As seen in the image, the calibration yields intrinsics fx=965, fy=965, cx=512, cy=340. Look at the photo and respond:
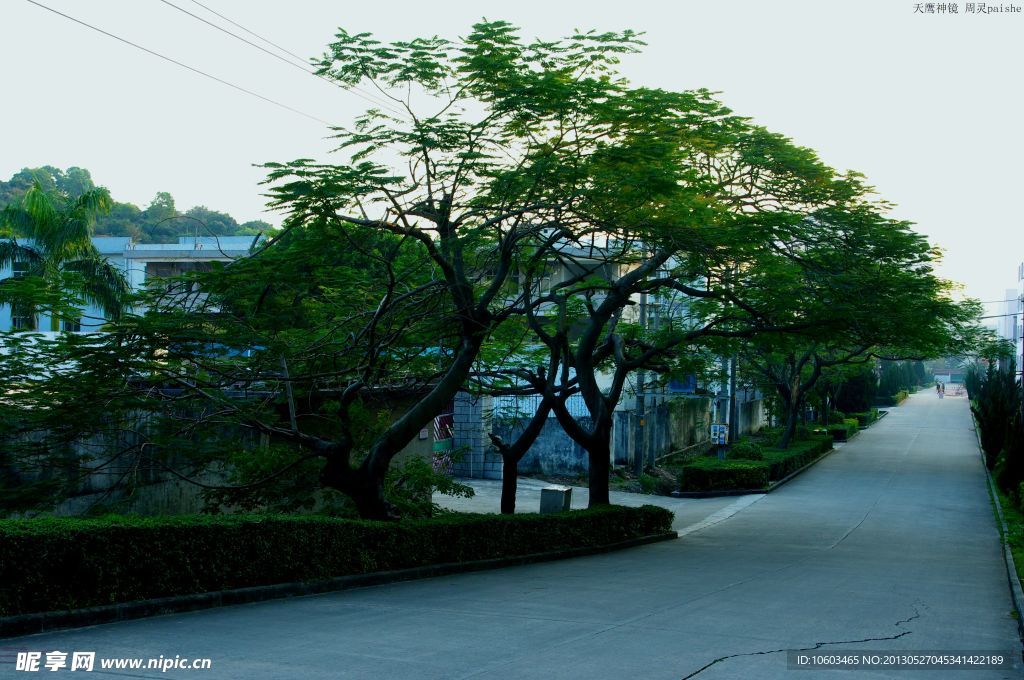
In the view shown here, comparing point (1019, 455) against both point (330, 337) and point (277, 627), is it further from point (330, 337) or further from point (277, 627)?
point (277, 627)

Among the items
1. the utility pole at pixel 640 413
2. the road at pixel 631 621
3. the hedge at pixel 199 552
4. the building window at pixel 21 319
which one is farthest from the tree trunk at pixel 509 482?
the utility pole at pixel 640 413

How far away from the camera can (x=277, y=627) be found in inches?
378

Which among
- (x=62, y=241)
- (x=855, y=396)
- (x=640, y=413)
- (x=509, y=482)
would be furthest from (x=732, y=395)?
(x=855, y=396)

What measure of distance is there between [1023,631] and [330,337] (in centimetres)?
980

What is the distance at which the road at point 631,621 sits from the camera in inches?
316

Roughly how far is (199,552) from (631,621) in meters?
4.87

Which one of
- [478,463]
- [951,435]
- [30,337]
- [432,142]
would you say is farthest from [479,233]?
[951,435]

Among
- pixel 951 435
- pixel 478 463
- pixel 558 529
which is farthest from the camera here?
pixel 951 435

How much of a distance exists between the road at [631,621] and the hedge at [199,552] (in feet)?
1.45

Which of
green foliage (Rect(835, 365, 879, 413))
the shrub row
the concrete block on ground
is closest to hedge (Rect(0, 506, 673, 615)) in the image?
the concrete block on ground

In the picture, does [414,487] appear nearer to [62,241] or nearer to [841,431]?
[62,241]

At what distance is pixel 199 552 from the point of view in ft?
35.7

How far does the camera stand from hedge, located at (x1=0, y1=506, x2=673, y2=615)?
9.12m

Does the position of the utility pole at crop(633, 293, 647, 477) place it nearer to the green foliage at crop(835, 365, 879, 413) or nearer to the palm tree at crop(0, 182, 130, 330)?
the palm tree at crop(0, 182, 130, 330)
